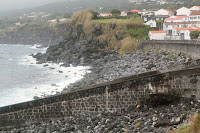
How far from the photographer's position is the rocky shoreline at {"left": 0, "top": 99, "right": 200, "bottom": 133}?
920 cm

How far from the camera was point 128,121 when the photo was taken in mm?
10805

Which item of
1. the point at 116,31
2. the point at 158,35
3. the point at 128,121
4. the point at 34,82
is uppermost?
the point at 116,31

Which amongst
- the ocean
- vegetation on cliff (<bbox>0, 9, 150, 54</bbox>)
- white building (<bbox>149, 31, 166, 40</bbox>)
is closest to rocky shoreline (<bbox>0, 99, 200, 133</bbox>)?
the ocean

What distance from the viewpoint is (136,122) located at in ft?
33.8

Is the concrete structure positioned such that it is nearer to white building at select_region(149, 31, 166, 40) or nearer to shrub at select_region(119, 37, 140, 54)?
shrub at select_region(119, 37, 140, 54)

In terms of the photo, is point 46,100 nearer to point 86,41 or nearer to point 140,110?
point 140,110

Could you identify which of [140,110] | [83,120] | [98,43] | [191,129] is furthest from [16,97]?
[98,43]

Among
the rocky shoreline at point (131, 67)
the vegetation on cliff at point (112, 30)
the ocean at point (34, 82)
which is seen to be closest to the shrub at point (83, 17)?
the vegetation on cliff at point (112, 30)

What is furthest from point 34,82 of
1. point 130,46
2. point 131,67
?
point 130,46

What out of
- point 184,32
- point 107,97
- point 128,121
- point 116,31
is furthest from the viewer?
point 116,31

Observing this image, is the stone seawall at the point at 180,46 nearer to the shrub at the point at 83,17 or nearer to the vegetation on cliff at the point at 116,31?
the vegetation on cliff at the point at 116,31

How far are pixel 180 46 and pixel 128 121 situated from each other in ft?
76.0

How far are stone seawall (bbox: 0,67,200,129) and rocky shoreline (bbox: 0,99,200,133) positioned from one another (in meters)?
0.38

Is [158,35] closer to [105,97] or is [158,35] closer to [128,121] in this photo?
[105,97]
